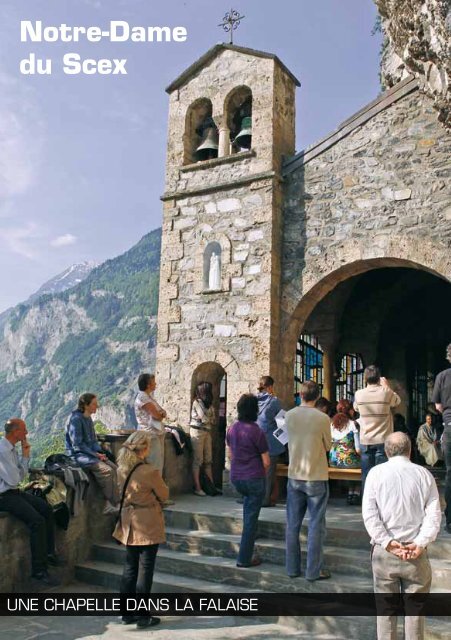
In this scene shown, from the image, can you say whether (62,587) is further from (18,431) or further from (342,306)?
(342,306)

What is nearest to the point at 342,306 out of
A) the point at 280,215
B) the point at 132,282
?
the point at 280,215

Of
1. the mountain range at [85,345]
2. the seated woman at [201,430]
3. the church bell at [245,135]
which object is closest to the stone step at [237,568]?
the seated woman at [201,430]

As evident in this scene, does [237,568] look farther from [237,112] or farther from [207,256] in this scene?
[237,112]

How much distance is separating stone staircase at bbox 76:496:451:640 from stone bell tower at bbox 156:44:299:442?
226 cm

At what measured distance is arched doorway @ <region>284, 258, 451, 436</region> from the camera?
11758 millimetres

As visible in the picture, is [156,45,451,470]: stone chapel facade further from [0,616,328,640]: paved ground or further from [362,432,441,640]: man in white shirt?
[362,432,441,640]: man in white shirt

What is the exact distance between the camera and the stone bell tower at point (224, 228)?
28.8 ft

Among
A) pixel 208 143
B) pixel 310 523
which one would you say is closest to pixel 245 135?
pixel 208 143

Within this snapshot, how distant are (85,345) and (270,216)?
114 metres

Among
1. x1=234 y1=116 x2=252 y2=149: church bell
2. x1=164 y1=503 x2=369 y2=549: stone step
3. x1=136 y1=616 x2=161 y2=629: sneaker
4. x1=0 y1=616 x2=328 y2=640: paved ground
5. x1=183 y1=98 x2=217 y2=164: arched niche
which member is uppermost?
x1=183 y1=98 x2=217 y2=164: arched niche

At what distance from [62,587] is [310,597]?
2588 millimetres

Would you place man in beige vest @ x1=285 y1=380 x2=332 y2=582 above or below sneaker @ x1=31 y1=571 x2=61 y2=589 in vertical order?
above

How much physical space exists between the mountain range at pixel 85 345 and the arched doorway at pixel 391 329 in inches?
3065

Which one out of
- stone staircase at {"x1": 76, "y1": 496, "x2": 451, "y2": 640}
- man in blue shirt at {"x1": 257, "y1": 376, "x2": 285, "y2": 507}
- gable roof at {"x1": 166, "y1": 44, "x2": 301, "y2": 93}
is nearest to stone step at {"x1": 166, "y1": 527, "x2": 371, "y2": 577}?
stone staircase at {"x1": 76, "y1": 496, "x2": 451, "y2": 640}
